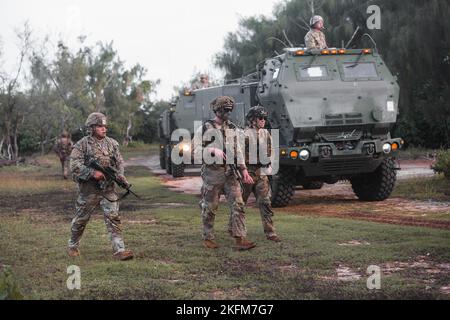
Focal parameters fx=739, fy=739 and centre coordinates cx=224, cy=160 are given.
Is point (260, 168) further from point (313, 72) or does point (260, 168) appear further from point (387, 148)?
point (387, 148)

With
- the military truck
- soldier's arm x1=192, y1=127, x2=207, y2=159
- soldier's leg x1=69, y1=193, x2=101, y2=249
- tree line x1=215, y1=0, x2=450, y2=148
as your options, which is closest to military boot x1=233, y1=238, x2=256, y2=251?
soldier's arm x1=192, y1=127, x2=207, y2=159

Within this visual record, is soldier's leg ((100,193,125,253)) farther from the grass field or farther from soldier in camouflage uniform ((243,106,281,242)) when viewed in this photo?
soldier in camouflage uniform ((243,106,281,242))

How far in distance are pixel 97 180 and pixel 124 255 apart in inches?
33.7

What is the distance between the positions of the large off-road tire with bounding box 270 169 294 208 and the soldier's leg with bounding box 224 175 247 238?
4052mm

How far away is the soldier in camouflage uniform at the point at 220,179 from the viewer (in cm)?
830

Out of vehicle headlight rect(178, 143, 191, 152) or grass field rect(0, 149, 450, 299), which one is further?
vehicle headlight rect(178, 143, 191, 152)

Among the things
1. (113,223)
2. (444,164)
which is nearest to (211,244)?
(113,223)

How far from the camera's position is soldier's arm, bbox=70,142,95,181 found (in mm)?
7754

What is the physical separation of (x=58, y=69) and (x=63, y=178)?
24241mm

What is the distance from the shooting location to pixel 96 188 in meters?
7.94

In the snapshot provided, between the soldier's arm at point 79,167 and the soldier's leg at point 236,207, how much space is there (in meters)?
1.62
